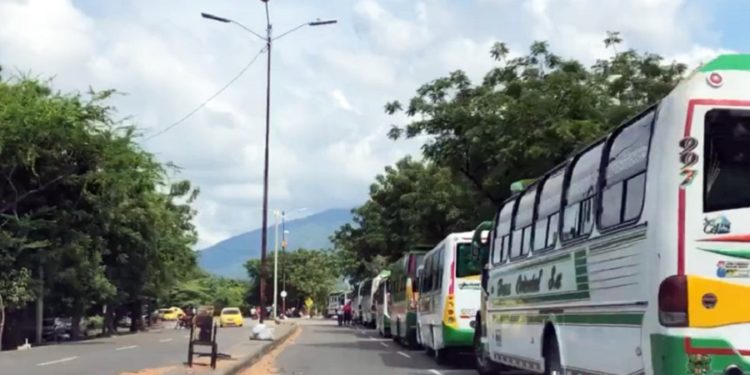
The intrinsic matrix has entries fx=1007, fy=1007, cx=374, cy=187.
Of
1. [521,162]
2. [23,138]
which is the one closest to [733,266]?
[521,162]

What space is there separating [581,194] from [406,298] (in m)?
20.9

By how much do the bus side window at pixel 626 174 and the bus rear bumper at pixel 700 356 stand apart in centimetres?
129

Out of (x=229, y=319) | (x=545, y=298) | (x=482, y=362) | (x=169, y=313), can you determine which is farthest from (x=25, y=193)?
(x=169, y=313)

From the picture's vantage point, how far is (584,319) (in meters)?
10.4

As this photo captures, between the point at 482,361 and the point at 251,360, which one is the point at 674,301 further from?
the point at 251,360

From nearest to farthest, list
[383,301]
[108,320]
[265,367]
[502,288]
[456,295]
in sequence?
1. [502,288]
2. [456,295]
3. [265,367]
4. [383,301]
5. [108,320]

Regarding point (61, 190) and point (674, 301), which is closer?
point (674, 301)

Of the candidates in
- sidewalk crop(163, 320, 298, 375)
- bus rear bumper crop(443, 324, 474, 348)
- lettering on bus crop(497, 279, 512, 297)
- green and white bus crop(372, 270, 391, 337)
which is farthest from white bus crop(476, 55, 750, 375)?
green and white bus crop(372, 270, 391, 337)

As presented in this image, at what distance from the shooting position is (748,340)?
26.0 ft

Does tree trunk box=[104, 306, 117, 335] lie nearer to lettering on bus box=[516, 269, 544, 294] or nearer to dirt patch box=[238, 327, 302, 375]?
dirt patch box=[238, 327, 302, 375]

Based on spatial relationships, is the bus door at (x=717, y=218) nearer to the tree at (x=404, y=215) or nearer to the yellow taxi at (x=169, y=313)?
the tree at (x=404, y=215)

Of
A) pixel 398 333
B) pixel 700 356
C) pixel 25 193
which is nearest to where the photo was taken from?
pixel 700 356

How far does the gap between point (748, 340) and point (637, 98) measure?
64.4 ft

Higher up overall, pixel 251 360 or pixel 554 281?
pixel 554 281
